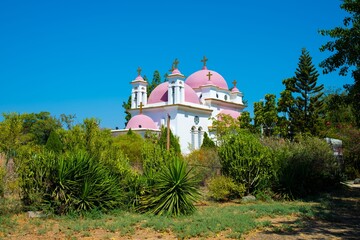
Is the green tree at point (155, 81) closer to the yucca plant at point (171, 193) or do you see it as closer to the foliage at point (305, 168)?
the foliage at point (305, 168)

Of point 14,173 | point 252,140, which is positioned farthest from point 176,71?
point 14,173

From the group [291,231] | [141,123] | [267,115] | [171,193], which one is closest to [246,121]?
[267,115]

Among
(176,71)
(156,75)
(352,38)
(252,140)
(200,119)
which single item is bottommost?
(252,140)

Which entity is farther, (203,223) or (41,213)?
(41,213)

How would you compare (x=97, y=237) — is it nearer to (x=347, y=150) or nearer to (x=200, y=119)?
(x=347, y=150)

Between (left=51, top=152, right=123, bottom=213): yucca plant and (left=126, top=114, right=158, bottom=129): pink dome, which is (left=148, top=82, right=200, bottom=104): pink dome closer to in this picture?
(left=126, top=114, right=158, bottom=129): pink dome

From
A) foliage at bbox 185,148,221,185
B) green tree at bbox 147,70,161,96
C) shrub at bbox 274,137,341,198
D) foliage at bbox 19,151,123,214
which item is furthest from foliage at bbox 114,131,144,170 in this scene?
green tree at bbox 147,70,161,96

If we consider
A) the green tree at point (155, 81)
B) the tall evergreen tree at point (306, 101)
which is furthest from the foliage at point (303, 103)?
the green tree at point (155, 81)

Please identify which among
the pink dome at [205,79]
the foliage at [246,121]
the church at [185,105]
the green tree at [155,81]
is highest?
the green tree at [155,81]

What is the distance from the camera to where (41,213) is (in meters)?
11.5

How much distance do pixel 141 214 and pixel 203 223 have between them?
8.34ft

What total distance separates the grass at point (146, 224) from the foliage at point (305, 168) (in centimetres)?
453

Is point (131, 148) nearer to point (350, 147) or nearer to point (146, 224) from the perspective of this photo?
point (350, 147)

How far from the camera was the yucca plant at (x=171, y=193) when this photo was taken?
12.1 meters
